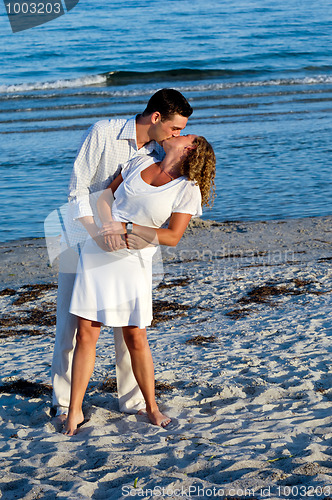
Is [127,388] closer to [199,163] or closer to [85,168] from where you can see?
[85,168]

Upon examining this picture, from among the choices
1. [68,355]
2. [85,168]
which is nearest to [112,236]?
[85,168]

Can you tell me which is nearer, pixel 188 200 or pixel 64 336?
pixel 188 200

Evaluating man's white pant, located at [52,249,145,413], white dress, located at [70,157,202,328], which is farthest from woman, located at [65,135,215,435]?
man's white pant, located at [52,249,145,413]

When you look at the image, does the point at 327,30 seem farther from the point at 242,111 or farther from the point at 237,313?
the point at 237,313

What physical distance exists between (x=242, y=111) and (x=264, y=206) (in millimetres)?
8611

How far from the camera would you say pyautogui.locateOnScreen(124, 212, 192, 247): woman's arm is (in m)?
3.25

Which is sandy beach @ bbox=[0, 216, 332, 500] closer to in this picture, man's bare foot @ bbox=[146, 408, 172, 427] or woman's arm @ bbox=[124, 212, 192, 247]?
man's bare foot @ bbox=[146, 408, 172, 427]

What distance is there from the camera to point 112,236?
10.7ft

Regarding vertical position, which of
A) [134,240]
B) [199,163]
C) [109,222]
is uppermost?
[199,163]

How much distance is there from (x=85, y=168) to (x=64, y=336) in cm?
107

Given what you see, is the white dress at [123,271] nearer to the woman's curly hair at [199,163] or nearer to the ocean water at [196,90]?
the woman's curly hair at [199,163]

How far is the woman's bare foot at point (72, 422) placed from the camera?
3.54 metres

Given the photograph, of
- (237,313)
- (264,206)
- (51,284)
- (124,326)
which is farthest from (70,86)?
(124,326)

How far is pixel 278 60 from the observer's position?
26734mm
